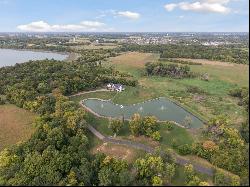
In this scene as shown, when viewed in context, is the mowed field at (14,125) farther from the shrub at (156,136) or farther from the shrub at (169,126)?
the shrub at (169,126)

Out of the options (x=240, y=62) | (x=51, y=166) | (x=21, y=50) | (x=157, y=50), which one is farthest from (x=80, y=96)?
(x=21, y=50)

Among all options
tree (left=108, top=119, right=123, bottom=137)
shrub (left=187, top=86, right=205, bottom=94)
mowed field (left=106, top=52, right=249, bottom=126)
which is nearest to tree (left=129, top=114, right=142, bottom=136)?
tree (left=108, top=119, right=123, bottom=137)

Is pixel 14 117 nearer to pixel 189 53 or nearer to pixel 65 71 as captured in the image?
pixel 65 71

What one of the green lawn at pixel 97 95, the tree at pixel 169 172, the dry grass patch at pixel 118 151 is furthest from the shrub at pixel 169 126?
the green lawn at pixel 97 95

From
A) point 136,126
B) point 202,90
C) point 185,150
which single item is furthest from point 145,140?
point 202,90

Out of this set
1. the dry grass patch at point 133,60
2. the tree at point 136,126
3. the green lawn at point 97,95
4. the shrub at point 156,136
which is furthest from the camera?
the dry grass patch at point 133,60

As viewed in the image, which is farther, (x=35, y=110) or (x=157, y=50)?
(x=157, y=50)
